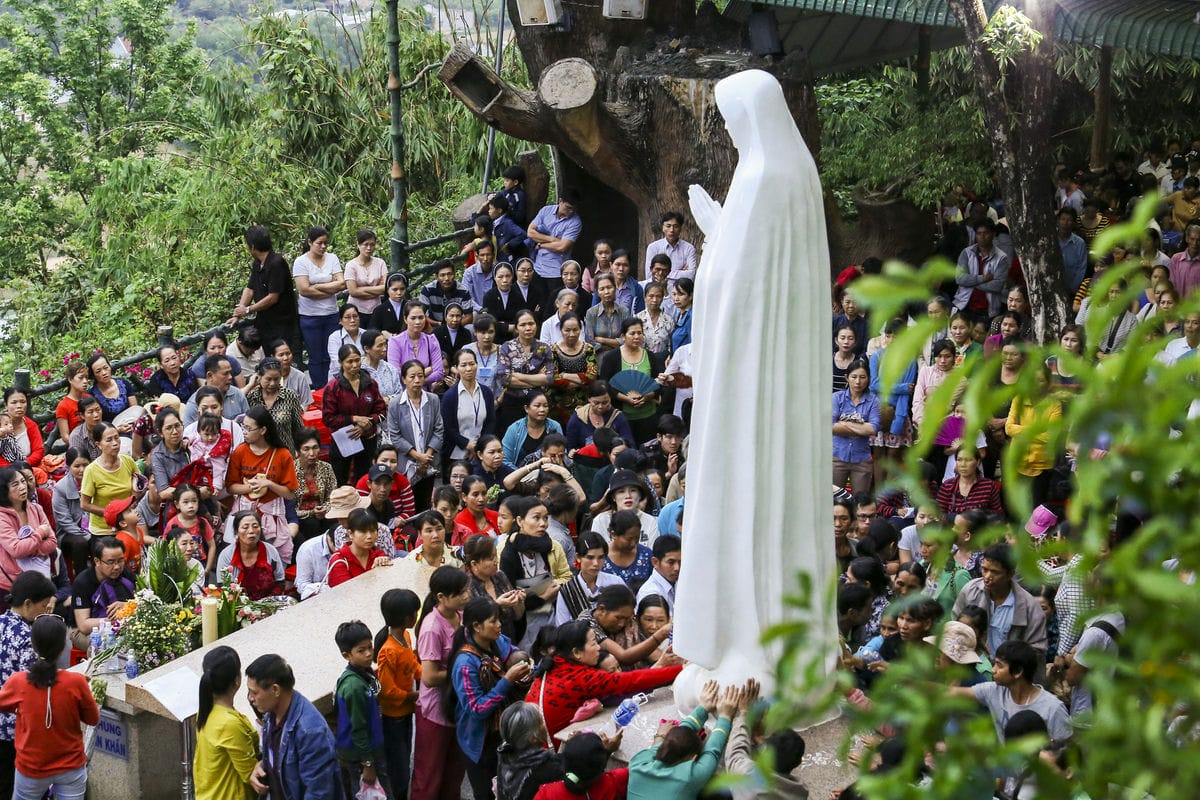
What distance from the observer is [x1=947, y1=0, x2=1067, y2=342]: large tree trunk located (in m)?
12.3

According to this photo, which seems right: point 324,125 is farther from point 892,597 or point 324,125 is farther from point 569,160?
point 892,597

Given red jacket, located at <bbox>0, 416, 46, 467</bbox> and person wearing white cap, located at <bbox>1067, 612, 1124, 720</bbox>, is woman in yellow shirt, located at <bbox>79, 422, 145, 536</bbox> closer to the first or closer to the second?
red jacket, located at <bbox>0, 416, 46, 467</bbox>

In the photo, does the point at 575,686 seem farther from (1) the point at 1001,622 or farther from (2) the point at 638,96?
(2) the point at 638,96

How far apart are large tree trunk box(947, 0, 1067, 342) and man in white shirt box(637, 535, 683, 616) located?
5295 millimetres

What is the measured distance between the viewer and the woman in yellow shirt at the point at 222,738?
6816 millimetres

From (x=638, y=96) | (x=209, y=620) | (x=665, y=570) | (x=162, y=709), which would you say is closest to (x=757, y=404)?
(x=665, y=570)

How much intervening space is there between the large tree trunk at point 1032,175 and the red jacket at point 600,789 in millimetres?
7290

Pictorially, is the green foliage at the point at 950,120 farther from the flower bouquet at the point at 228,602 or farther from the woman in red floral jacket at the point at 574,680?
the flower bouquet at the point at 228,602

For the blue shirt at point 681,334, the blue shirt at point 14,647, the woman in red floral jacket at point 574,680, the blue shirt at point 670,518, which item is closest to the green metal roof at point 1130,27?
the blue shirt at point 681,334

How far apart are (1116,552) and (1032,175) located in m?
10.3

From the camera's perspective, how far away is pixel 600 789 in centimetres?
620

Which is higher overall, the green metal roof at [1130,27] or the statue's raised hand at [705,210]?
the green metal roof at [1130,27]

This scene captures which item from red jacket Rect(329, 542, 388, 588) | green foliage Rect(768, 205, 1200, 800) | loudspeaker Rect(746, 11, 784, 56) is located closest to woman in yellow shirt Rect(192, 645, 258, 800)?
red jacket Rect(329, 542, 388, 588)

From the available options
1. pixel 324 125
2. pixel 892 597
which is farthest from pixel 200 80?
pixel 892 597
